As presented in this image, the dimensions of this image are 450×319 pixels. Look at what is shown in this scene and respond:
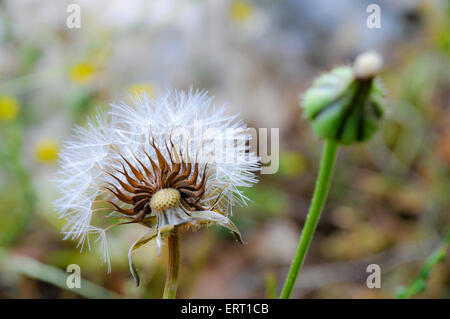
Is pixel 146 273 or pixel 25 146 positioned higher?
pixel 25 146

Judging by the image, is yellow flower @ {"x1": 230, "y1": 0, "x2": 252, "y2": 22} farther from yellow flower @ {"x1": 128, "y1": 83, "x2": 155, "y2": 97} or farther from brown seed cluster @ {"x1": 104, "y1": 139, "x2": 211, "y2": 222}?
brown seed cluster @ {"x1": 104, "y1": 139, "x2": 211, "y2": 222}

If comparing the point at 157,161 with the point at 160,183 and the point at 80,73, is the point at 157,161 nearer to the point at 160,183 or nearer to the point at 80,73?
the point at 160,183

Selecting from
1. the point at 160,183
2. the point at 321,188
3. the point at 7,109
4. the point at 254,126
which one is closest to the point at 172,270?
the point at 160,183

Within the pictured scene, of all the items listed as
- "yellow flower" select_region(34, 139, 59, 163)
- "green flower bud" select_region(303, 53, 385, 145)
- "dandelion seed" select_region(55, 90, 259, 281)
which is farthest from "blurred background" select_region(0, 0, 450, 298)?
"green flower bud" select_region(303, 53, 385, 145)

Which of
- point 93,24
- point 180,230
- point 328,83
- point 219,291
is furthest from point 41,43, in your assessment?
point 328,83

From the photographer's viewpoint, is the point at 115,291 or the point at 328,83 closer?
the point at 328,83
